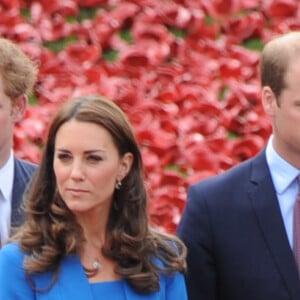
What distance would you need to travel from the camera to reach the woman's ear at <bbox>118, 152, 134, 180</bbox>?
566 centimetres

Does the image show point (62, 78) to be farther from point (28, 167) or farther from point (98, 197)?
point (98, 197)

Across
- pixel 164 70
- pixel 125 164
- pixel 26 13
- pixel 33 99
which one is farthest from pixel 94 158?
pixel 26 13

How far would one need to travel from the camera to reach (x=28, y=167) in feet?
21.0

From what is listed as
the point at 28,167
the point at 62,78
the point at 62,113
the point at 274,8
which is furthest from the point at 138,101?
the point at 62,113

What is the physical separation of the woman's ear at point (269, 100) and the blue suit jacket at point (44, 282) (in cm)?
96

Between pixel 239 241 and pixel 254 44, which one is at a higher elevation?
pixel 239 241

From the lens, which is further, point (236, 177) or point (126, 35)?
point (126, 35)

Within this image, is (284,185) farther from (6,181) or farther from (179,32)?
(179,32)

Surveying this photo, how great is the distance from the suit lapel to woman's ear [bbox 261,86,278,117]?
0.64 feet

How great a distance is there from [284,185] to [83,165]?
976mm

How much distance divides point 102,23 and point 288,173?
352 centimetres

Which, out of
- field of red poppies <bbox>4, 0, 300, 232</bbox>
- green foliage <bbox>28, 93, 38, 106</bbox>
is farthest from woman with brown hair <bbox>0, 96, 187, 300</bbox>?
green foliage <bbox>28, 93, 38, 106</bbox>

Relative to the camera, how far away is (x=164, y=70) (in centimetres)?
916

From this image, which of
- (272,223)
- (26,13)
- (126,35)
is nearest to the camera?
(272,223)
